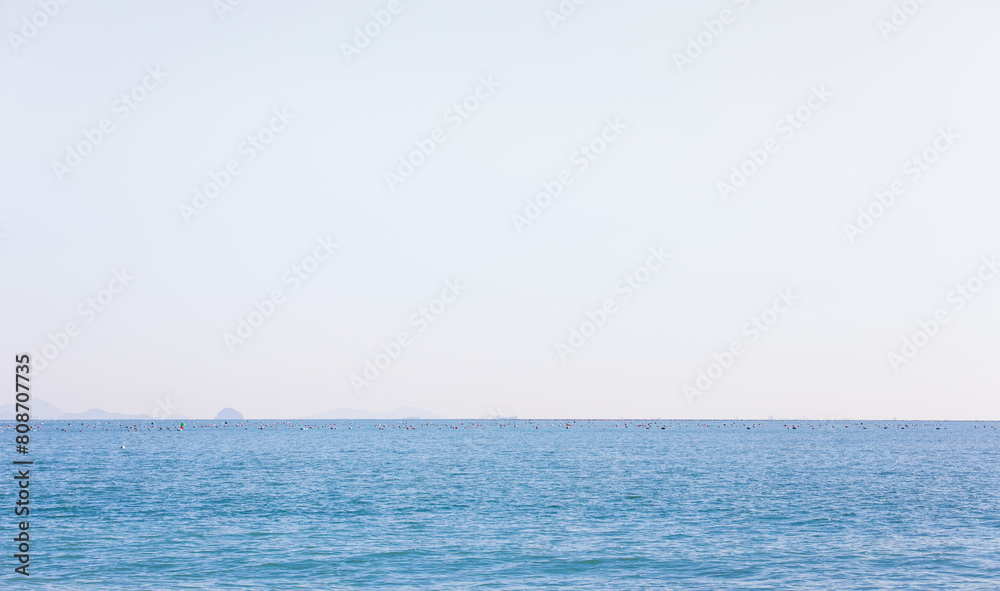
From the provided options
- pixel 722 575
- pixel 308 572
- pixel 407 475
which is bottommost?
pixel 722 575

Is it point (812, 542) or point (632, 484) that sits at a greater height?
point (632, 484)

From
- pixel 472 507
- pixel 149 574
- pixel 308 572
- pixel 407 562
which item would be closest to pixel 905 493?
pixel 472 507

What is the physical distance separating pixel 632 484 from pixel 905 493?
2101cm

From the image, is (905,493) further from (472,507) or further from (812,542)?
(472,507)

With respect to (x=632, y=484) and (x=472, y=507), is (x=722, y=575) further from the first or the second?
(x=632, y=484)

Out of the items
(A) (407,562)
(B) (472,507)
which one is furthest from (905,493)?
(A) (407,562)

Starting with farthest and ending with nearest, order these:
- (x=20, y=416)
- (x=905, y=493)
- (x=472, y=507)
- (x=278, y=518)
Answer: (x=905, y=493), (x=472, y=507), (x=278, y=518), (x=20, y=416)

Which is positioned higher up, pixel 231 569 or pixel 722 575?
pixel 231 569

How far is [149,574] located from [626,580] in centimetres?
1990

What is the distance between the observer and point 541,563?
34906 mm

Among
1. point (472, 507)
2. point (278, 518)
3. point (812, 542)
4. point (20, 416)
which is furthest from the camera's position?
point (472, 507)

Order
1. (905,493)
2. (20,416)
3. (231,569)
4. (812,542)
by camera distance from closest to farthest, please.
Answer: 1. (20,416)
2. (231,569)
3. (812,542)
4. (905,493)

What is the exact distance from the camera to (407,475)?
252ft

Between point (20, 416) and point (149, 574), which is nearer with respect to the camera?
point (20, 416)
